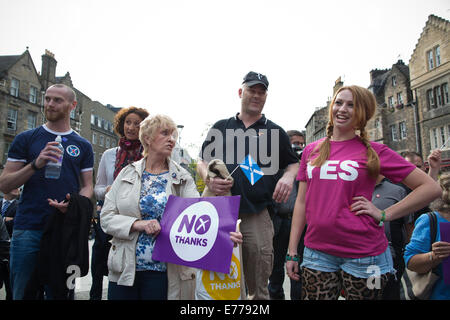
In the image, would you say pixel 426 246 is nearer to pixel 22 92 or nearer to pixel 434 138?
pixel 434 138

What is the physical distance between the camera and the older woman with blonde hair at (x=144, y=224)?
7.52 ft

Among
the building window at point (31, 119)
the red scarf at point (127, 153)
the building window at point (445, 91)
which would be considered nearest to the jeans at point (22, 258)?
the red scarf at point (127, 153)

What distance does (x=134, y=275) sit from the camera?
2.26 m

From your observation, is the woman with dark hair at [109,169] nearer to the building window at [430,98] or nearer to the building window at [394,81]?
the building window at [430,98]

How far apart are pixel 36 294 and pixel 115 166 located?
1505 millimetres

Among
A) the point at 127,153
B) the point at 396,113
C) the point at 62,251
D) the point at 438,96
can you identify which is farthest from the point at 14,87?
the point at 438,96

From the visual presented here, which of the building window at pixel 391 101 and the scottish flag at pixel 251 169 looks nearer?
the scottish flag at pixel 251 169

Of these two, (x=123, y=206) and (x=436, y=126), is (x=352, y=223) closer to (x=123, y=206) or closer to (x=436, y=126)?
(x=123, y=206)

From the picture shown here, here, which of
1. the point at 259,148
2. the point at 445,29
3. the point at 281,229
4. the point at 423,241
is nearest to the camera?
the point at 423,241

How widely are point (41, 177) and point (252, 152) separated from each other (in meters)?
1.96

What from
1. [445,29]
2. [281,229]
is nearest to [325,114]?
[445,29]

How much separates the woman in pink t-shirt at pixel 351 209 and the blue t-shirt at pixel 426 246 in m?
0.74

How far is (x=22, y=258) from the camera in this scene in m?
2.51

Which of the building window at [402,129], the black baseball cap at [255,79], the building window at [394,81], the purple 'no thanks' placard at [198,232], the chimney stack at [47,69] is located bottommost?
the purple 'no thanks' placard at [198,232]
